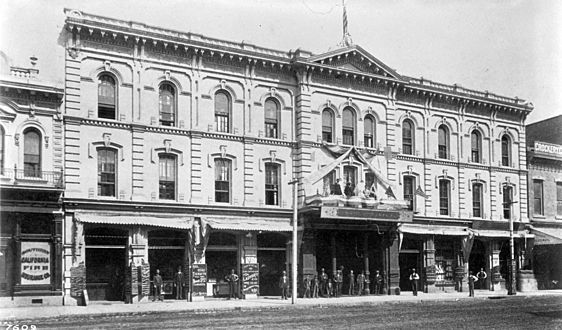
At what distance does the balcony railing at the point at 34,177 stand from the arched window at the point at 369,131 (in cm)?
1733

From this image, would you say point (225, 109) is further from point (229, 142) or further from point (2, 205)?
point (2, 205)

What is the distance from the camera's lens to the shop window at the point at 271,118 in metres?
34.0

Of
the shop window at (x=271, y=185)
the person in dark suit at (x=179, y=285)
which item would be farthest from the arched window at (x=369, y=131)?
the person in dark suit at (x=179, y=285)

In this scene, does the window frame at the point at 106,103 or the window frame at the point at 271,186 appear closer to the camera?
the window frame at the point at 106,103

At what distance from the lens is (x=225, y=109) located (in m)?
32.8

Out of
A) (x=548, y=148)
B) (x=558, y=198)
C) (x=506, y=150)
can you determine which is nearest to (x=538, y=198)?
(x=558, y=198)

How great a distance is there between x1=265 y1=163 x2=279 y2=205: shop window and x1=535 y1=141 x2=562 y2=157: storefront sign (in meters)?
20.9

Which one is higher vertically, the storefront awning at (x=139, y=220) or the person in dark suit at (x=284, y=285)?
the storefront awning at (x=139, y=220)

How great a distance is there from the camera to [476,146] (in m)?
42.4

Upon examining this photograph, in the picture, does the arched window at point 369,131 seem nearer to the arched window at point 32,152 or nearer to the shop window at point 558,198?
the shop window at point 558,198

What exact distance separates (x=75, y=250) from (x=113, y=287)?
8.82 feet

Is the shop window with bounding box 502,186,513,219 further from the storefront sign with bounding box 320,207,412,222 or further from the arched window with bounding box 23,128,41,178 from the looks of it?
the arched window with bounding box 23,128,41,178

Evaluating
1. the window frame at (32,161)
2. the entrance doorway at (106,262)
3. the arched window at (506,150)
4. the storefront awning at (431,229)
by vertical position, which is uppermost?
the arched window at (506,150)

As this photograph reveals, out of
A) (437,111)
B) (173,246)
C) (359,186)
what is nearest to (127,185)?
(173,246)
